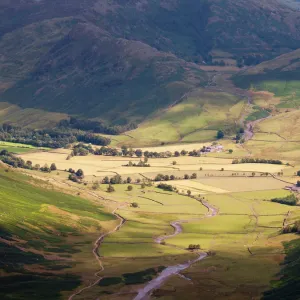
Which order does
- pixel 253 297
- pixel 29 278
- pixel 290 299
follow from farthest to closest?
pixel 29 278 < pixel 253 297 < pixel 290 299

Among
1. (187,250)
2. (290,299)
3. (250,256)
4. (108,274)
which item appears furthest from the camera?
(187,250)

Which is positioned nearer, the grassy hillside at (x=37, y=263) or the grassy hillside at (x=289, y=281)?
the grassy hillside at (x=289, y=281)

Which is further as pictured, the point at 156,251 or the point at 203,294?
the point at 156,251

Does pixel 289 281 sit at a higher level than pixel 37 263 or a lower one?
lower

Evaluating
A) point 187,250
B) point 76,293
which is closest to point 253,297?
point 76,293

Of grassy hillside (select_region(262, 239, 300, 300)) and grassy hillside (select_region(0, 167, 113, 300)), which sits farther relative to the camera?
grassy hillside (select_region(0, 167, 113, 300))

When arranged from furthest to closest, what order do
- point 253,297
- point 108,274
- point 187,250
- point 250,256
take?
point 187,250 → point 250,256 → point 108,274 → point 253,297

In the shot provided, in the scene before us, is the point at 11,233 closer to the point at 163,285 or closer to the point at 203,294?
the point at 163,285

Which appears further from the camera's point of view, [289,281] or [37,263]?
[37,263]

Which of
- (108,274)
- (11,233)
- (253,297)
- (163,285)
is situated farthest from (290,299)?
(11,233)

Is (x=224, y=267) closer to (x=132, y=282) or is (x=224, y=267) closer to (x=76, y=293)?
(x=132, y=282)
